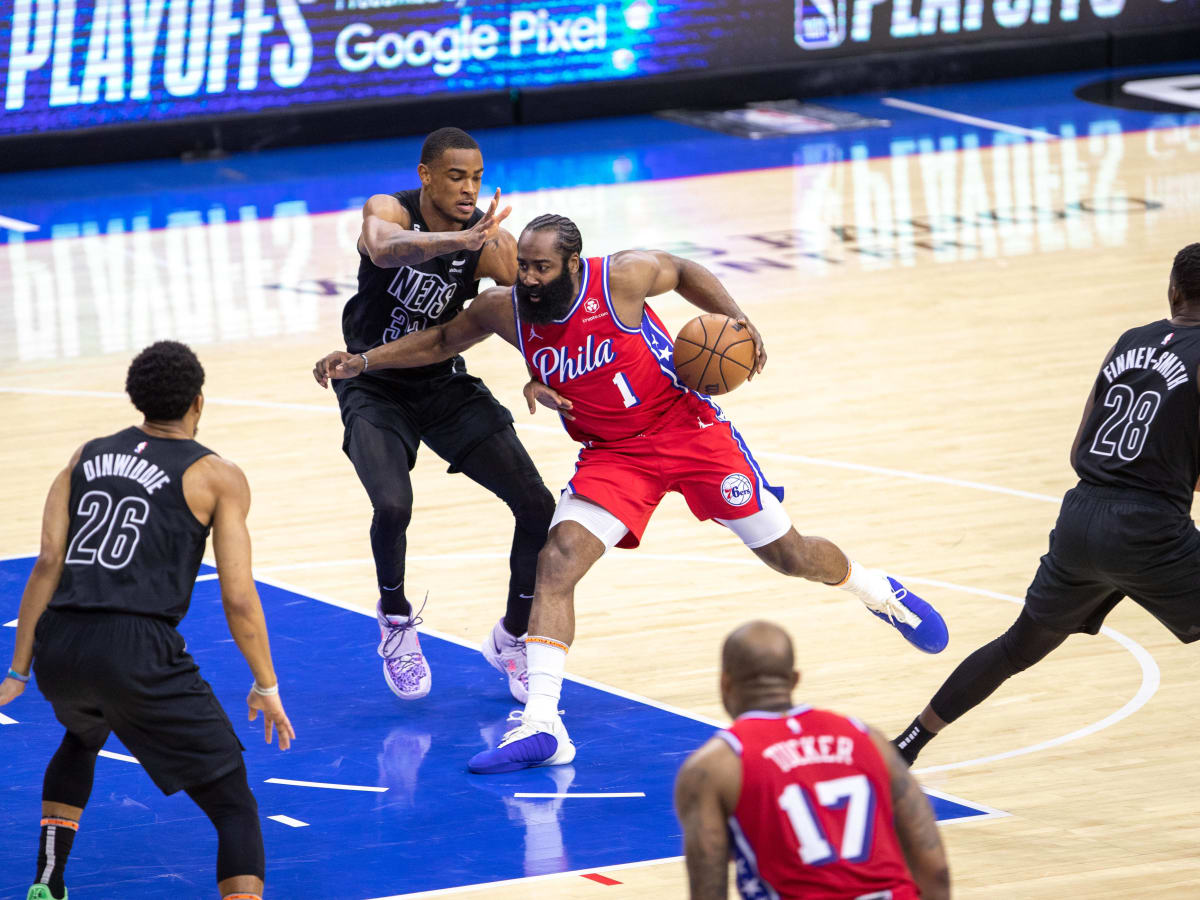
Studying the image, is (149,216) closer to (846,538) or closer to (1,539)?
(1,539)

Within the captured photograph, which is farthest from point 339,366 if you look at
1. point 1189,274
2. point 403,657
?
point 1189,274

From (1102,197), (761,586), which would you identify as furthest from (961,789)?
(1102,197)

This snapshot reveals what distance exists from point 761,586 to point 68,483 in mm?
4037

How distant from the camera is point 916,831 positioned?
392 cm

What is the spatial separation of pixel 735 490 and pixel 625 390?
533 millimetres

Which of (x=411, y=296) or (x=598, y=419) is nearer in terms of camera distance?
(x=598, y=419)

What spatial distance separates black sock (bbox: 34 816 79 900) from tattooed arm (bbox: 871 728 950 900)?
103 inches

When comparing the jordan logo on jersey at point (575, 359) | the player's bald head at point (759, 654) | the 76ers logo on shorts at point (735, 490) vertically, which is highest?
the player's bald head at point (759, 654)

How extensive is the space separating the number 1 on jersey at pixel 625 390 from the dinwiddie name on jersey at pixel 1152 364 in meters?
1.68

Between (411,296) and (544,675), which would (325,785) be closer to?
(544,675)

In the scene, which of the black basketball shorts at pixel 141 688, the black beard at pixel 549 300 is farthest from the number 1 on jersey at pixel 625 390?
the black basketball shorts at pixel 141 688

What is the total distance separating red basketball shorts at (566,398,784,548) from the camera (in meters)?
6.86

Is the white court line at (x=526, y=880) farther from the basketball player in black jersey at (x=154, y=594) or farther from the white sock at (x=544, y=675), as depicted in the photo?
the white sock at (x=544, y=675)

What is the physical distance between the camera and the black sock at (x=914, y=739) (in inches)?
253
